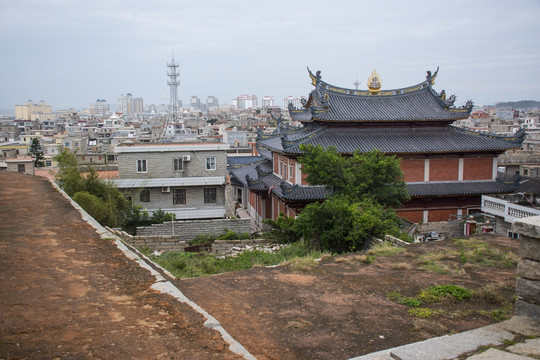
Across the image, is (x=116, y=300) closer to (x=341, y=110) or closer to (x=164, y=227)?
(x=164, y=227)

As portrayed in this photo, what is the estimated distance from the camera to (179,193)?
32.0 meters

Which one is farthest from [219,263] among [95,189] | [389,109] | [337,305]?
[389,109]

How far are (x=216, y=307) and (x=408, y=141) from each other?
21634mm

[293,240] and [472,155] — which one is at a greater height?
[472,155]

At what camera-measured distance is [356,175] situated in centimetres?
1898

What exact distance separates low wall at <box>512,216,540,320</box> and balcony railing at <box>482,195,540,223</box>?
14.1 m

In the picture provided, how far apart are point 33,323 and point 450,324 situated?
6.09 m

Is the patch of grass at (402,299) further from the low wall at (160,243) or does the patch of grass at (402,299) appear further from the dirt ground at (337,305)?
the low wall at (160,243)

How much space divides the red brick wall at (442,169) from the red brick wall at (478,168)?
2.60 ft

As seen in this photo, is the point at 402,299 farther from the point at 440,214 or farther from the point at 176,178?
the point at 176,178

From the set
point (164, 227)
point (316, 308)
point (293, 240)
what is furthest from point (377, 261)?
point (164, 227)

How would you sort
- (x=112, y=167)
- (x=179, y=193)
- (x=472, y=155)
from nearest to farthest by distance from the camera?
(x=472, y=155)
(x=179, y=193)
(x=112, y=167)

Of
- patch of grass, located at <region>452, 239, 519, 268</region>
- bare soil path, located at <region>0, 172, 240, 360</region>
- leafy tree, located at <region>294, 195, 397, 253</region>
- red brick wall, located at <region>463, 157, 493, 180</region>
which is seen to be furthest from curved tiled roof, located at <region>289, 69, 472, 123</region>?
bare soil path, located at <region>0, 172, 240, 360</region>

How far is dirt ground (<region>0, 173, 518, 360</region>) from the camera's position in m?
5.96
